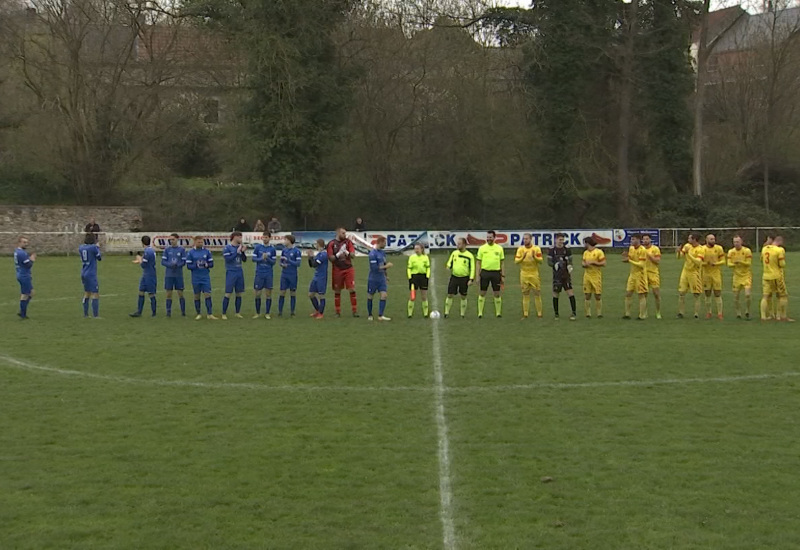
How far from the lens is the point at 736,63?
52188 mm

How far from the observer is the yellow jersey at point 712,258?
19.2 meters

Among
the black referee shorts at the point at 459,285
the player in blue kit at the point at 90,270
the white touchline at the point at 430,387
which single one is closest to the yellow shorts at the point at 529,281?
the black referee shorts at the point at 459,285

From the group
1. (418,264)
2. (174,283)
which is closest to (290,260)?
(174,283)

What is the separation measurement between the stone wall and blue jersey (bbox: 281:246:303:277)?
79.1 feet

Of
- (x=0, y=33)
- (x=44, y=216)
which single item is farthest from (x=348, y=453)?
(x=0, y=33)

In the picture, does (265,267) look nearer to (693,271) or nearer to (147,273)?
(147,273)

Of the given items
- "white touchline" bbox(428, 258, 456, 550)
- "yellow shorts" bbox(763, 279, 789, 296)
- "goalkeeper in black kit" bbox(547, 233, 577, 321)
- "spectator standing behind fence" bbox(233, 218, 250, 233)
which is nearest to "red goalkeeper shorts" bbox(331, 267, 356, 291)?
"goalkeeper in black kit" bbox(547, 233, 577, 321)

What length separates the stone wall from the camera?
41.5 meters

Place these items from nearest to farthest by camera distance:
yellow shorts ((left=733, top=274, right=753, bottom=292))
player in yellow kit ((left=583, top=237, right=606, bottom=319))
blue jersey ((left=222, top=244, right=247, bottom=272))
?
player in yellow kit ((left=583, top=237, right=606, bottom=319))
yellow shorts ((left=733, top=274, right=753, bottom=292))
blue jersey ((left=222, top=244, right=247, bottom=272))

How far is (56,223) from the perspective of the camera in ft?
141

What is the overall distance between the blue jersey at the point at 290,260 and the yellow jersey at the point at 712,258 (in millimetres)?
8714

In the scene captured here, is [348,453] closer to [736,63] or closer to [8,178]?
[8,178]

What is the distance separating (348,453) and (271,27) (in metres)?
38.0

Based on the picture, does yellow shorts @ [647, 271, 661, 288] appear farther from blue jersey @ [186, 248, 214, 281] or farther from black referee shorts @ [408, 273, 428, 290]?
blue jersey @ [186, 248, 214, 281]
